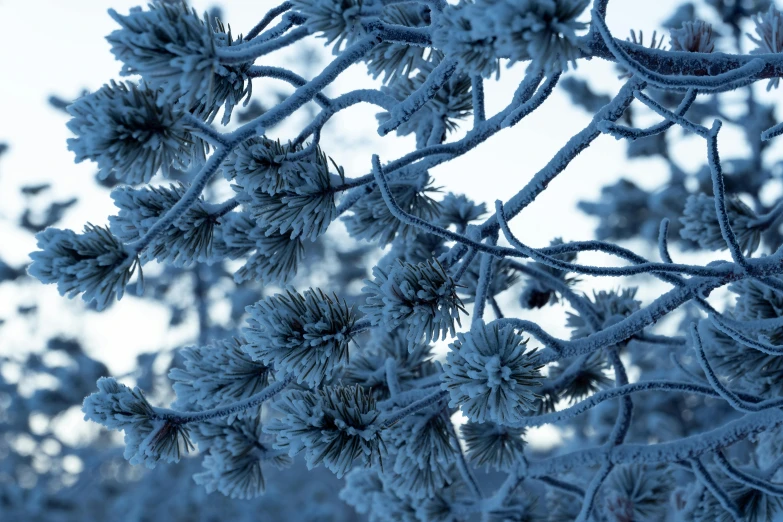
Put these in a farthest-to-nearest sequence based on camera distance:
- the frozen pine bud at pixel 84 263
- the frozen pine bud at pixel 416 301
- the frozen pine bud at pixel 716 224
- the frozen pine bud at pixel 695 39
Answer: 1. the frozen pine bud at pixel 716 224
2. the frozen pine bud at pixel 695 39
3. the frozen pine bud at pixel 416 301
4. the frozen pine bud at pixel 84 263

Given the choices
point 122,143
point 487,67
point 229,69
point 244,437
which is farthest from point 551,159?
point 244,437

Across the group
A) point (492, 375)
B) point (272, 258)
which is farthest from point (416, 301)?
point (272, 258)

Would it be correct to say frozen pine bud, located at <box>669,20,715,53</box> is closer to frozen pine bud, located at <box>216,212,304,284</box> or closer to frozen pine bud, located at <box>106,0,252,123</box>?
frozen pine bud, located at <box>216,212,304,284</box>

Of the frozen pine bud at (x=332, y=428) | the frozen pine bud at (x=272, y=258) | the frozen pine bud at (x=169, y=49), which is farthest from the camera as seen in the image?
the frozen pine bud at (x=272, y=258)

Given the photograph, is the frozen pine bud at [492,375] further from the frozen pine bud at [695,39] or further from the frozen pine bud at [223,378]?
the frozen pine bud at [695,39]

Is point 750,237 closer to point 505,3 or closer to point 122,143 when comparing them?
point 505,3

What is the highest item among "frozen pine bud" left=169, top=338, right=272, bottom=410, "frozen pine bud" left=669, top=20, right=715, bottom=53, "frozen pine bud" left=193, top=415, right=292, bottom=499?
"frozen pine bud" left=669, top=20, right=715, bottom=53

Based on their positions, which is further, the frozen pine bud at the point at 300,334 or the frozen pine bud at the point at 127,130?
the frozen pine bud at the point at 300,334

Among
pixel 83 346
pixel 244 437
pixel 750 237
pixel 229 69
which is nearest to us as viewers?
pixel 229 69

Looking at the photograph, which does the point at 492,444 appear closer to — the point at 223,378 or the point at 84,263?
the point at 223,378

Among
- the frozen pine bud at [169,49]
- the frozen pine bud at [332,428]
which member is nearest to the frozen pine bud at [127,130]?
the frozen pine bud at [169,49]

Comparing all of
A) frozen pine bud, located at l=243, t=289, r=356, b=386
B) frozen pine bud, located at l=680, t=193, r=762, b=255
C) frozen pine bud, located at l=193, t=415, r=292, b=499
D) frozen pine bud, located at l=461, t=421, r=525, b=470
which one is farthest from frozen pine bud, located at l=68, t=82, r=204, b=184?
frozen pine bud, located at l=680, t=193, r=762, b=255
